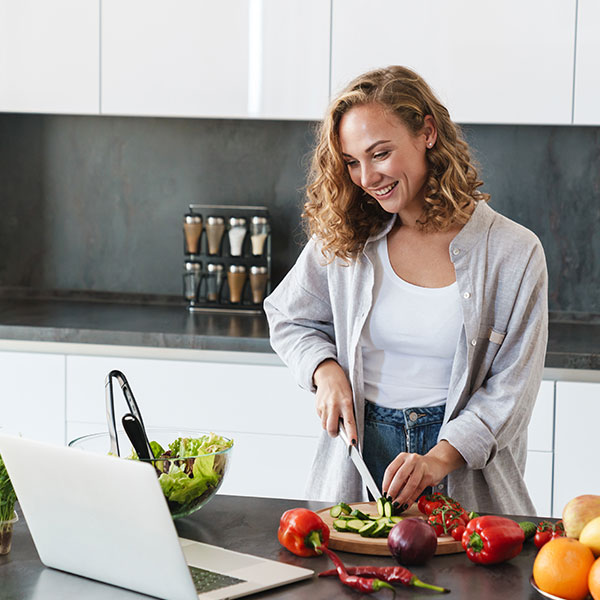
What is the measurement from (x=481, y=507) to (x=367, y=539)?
526mm

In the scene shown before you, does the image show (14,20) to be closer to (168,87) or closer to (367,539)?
(168,87)

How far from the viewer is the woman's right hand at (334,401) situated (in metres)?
1.62

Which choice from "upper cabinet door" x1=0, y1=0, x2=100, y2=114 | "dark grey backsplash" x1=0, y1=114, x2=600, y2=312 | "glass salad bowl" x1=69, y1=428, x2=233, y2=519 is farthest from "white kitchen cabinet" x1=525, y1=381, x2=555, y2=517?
"upper cabinet door" x1=0, y1=0, x2=100, y2=114

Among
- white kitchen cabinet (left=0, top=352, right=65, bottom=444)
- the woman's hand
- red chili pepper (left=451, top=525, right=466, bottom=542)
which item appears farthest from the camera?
white kitchen cabinet (left=0, top=352, right=65, bottom=444)

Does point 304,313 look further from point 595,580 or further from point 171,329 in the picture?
point 595,580

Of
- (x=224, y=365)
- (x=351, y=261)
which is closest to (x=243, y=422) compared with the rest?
(x=224, y=365)

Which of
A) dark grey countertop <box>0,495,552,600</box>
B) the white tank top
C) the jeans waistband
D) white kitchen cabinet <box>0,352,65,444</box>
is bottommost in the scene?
white kitchen cabinet <box>0,352,65,444</box>

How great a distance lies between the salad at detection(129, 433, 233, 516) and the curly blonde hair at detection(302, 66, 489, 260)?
23.5 inches

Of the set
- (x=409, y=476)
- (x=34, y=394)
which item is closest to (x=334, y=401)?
(x=409, y=476)

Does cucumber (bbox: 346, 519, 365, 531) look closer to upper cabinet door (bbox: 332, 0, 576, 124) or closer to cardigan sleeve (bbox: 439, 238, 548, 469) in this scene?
cardigan sleeve (bbox: 439, 238, 548, 469)

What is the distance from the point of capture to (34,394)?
2676mm

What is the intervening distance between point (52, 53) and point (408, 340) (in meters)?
1.77

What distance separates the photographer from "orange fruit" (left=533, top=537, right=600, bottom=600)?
41.0 inches

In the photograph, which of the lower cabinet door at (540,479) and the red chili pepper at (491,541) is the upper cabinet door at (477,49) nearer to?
the lower cabinet door at (540,479)
